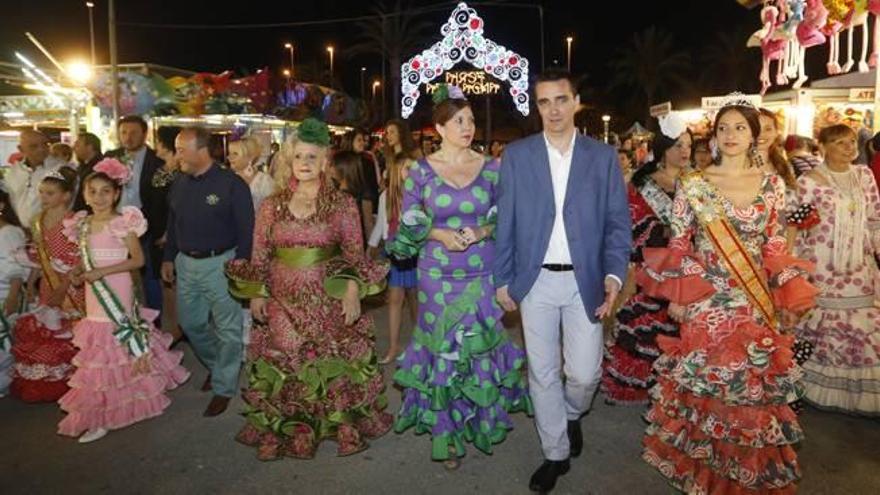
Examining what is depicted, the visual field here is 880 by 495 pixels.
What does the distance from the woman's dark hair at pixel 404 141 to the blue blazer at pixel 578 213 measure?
123 inches

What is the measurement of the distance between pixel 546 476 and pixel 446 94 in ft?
7.72

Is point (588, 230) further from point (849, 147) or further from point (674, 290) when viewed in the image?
point (849, 147)

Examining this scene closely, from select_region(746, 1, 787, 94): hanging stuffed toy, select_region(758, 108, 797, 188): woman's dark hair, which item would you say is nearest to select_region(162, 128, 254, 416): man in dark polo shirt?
select_region(758, 108, 797, 188): woman's dark hair

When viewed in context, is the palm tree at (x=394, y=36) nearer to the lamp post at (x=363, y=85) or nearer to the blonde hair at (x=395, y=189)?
the lamp post at (x=363, y=85)

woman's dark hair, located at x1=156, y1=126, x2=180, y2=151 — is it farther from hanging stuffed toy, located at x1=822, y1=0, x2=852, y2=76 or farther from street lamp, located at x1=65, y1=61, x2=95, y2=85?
street lamp, located at x1=65, y1=61, x2=95, y2=85

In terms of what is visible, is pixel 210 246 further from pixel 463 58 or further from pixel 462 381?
pixel 463 58

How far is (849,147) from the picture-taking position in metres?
4.87

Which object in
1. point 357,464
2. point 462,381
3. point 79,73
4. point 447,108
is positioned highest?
point 79,73

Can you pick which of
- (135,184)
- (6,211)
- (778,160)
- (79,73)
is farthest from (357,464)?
(79,73)

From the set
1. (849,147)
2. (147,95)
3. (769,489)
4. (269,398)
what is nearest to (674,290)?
(769,489)

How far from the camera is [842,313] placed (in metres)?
5.01

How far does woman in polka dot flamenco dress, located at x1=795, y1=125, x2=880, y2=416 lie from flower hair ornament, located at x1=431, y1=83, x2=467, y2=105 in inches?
107

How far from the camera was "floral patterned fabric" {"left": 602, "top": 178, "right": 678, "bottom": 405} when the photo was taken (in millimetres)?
4941

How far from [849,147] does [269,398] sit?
4.41 meters
